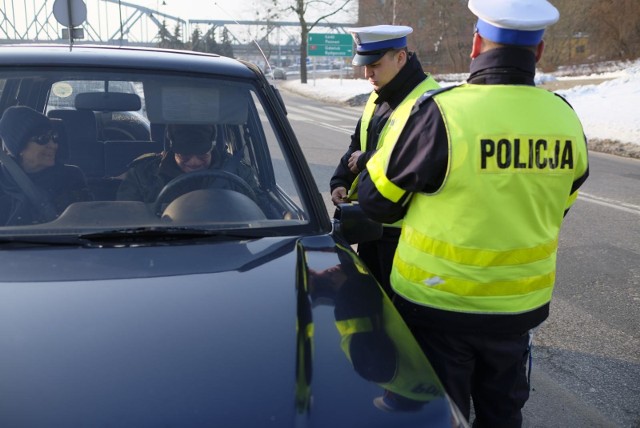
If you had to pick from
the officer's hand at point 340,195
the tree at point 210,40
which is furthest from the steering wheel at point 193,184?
the tree at point 210,40

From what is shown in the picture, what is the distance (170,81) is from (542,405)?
2.42 metres

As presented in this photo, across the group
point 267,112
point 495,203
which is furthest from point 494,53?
point 267,112

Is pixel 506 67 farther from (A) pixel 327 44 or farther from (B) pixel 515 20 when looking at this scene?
(A) pixel 327 44

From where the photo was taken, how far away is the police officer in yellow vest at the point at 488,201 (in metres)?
2.19

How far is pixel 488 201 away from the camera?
7.25 feet

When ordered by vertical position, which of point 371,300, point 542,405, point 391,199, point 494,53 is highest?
point 494,53

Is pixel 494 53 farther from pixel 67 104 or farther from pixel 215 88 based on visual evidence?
pixel 67 104

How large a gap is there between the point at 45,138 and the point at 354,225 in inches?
50.3

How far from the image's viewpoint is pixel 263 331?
1.89 meters

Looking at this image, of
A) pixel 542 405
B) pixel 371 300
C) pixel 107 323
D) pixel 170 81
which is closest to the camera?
pixel 107 323

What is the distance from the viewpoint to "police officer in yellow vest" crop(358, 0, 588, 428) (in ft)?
7.18

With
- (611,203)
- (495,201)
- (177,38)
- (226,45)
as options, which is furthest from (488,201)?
(611,203)

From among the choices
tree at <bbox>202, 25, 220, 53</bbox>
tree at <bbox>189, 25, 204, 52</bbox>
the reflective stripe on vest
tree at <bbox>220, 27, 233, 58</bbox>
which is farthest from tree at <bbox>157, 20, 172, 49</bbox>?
the reflective stripe on vest

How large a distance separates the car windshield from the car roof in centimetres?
3
